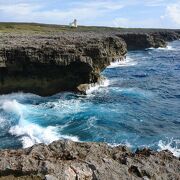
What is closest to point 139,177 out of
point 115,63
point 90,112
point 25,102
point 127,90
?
point 90,112

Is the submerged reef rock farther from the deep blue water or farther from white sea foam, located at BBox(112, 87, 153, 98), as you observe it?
white sea foam, located at BBox(112, 87, 153, 98)

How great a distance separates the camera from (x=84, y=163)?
1473cm

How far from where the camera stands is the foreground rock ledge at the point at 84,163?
14258 millimetres

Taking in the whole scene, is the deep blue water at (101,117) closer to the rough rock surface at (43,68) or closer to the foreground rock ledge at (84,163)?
the rough rock surface at (43,68)

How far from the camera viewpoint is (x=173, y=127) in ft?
109

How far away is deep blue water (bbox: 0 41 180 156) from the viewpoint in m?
29.7

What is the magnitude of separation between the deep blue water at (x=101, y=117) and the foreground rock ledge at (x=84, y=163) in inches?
465

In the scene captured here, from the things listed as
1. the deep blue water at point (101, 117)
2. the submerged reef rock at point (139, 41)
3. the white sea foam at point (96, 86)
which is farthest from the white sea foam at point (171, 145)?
the submerged reef rock at point (139, 41)

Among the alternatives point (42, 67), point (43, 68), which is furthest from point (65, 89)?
point (42, 67)

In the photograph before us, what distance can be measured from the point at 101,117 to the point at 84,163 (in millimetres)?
20962

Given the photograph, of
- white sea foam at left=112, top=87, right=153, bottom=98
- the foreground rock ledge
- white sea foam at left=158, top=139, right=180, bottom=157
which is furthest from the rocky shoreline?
white sea foam at left=158, top=139, right=180, bottom=157

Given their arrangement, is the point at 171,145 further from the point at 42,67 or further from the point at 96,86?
the point at 96,86

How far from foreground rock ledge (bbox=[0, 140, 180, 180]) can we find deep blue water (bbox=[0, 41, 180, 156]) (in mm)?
11815

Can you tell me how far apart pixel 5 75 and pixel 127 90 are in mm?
16241
